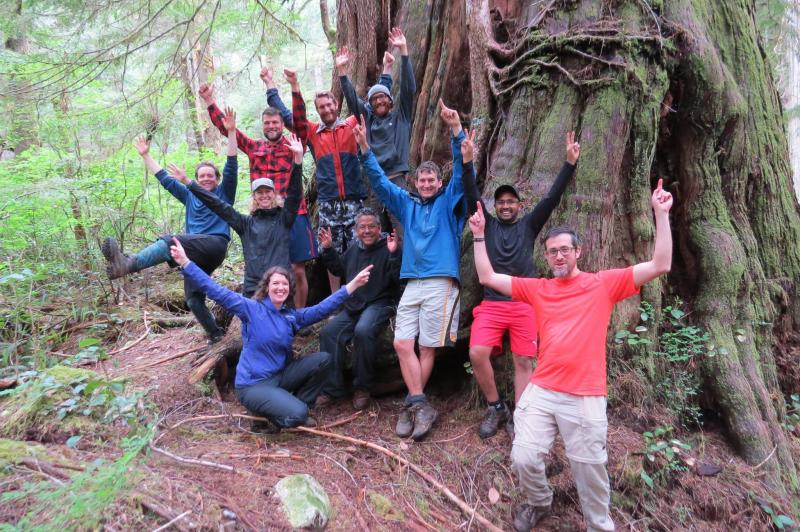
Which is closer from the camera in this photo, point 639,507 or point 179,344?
point 639,507

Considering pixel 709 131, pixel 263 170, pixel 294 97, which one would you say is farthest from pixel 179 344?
pixel 709 131

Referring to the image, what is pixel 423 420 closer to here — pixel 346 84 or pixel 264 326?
pixel 264 326

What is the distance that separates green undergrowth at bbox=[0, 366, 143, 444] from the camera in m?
3.87

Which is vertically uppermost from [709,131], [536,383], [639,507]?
[709,131]

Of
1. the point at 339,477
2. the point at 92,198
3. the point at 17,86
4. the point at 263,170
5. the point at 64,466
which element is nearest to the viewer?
the point at 64,466

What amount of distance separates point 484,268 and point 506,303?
57 cm

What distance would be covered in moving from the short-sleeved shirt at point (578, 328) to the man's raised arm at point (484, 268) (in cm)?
29

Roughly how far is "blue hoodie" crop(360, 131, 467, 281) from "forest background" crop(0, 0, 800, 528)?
2.08 feet

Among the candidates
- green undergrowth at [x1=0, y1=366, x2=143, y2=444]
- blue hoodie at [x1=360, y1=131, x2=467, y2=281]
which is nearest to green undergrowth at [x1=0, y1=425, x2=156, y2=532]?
green undergrowth at [x1=0, y1=366, x2=143, y2=444]

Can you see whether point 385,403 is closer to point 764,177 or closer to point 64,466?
point 64,466

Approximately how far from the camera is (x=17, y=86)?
6.12 m

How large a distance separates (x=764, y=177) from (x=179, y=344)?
7.45 meters

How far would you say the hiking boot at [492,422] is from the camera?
430 centimetres

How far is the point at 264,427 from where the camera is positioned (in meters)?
4.55
